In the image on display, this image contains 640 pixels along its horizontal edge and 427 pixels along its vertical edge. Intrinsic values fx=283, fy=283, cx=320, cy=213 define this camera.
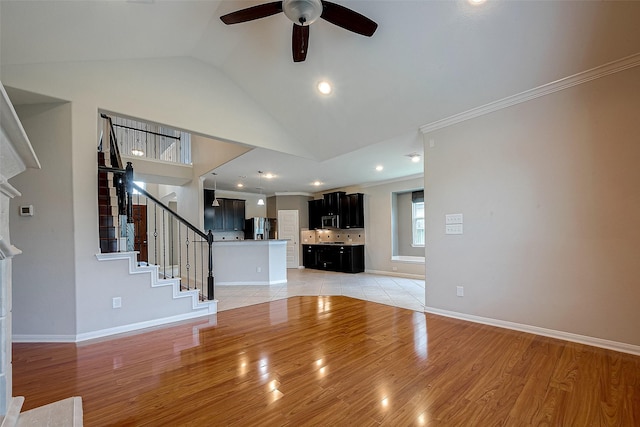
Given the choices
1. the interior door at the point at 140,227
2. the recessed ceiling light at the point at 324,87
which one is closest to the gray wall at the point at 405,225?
the recessed ceiling light at the point at 324,87

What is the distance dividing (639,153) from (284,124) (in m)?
4.21

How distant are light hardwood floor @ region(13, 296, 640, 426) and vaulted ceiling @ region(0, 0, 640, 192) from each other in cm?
268

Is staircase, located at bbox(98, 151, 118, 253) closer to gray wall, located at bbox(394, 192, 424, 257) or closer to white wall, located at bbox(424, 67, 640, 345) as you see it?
white wall, located at bbox(424, 67, 640, 345)

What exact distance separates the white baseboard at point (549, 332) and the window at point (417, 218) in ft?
11.8

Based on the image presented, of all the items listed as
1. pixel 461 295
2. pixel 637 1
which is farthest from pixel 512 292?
pixel 637 1

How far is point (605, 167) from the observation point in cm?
267

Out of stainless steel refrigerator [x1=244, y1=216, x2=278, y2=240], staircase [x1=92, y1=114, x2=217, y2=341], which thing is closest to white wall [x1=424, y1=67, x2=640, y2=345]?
staircase [x1=92, y1=114, x2=217, y2=341]

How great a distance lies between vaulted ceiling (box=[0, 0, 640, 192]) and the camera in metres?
2.43

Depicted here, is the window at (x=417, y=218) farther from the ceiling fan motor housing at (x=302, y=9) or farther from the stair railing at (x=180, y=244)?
the ceiling fan motor housing at (x=302, y=9)

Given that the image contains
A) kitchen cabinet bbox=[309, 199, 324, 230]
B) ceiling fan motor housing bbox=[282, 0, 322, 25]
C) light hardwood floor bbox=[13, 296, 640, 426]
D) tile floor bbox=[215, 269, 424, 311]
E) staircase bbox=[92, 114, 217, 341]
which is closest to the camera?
light hardwood floor bbox=[13, 296, 640, 426]

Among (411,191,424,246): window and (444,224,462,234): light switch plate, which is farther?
(411,191,424,246): window

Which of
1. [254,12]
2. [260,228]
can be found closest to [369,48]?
[254,12]

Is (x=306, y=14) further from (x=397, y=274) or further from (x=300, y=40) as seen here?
(x=397, y=274)

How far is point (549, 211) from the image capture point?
296 centimetres
